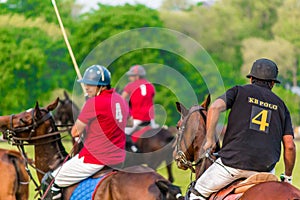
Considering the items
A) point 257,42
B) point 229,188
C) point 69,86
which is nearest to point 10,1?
point 69,86

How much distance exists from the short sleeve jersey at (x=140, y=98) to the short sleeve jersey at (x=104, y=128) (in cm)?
697

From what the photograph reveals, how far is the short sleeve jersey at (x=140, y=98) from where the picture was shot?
1581 cm

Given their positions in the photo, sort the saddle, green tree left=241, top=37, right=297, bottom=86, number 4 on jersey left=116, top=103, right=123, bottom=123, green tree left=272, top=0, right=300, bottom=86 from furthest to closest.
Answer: green tree left=272, top=0, right=300, bottom=86, green tree left=241, top=37, right=297, bottom=86, number 4 on jersey left=116, top=103, right=123, bottom=123, the saddle

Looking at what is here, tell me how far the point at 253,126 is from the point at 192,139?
109 cm

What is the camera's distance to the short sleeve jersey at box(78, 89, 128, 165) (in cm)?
849

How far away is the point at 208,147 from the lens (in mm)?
7047

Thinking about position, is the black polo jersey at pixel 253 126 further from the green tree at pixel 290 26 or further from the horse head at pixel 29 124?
the green tree at pixel 290 26

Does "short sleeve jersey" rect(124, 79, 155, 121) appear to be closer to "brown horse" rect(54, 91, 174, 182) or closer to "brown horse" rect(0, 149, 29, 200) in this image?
"brown horse" rect(54, 91, 174, 182)

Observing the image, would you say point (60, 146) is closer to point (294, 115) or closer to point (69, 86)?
point (69, 86)

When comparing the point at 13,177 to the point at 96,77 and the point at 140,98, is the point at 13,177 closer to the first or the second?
the point at 96,77

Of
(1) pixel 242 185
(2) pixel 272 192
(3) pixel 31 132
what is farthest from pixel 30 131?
(2) pixel 272 192

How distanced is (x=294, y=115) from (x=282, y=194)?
56.0m

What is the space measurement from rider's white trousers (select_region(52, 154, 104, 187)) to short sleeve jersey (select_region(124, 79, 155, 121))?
6950mm

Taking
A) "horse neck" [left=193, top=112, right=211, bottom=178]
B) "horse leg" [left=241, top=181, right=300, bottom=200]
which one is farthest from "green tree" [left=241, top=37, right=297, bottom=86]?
"horse leg" [left=241, top=181, right=300, bottom=200]
